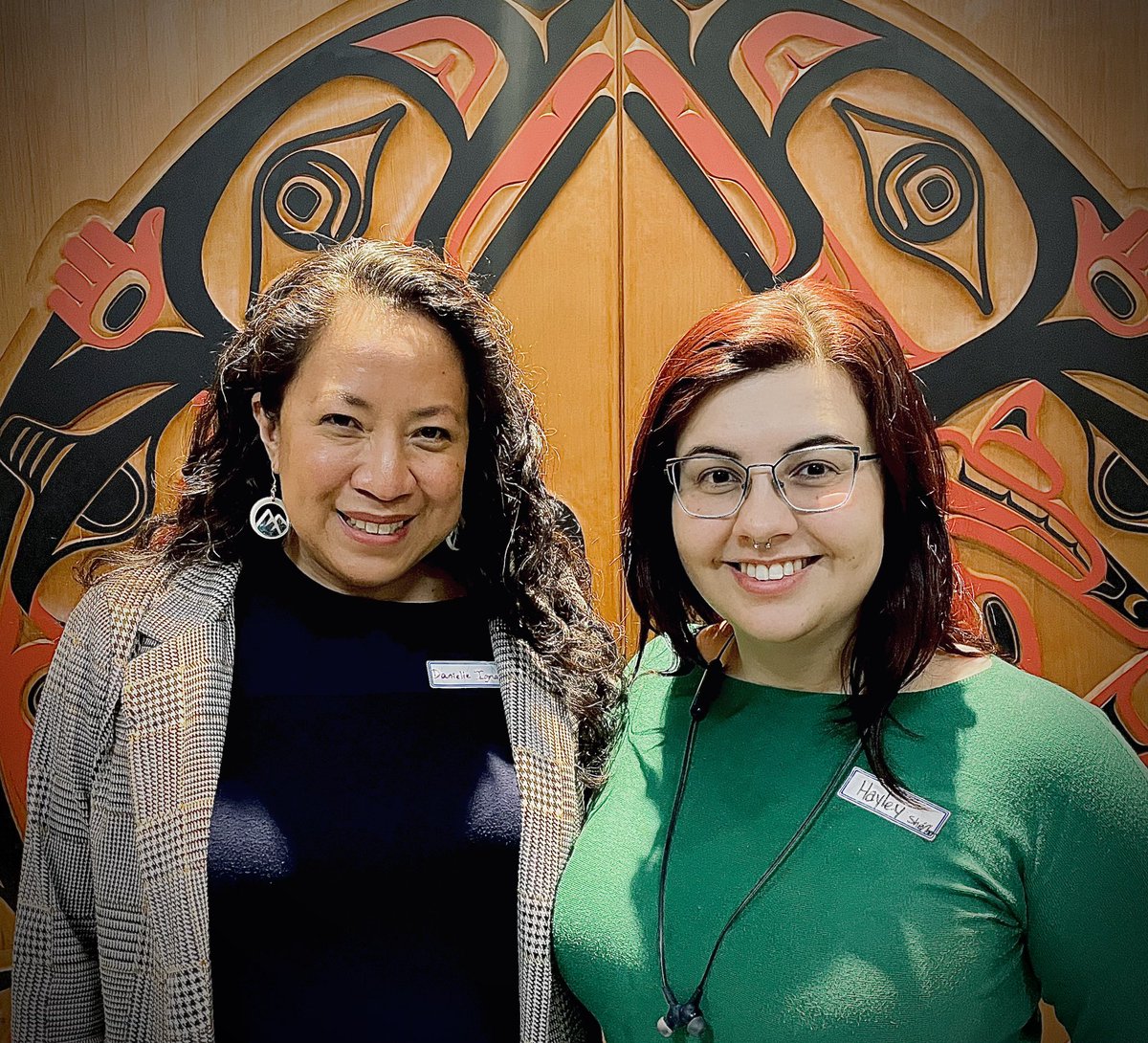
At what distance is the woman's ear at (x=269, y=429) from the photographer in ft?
5.40

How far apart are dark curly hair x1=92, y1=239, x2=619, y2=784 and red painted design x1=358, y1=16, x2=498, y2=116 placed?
682 millimetres

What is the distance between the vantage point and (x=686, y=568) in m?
1.42

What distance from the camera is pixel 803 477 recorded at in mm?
1335

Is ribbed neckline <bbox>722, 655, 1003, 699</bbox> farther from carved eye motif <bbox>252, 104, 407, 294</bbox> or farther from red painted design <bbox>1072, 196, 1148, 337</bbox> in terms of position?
carved eye motif <bbox>252, 104, 407, 294</bbox>

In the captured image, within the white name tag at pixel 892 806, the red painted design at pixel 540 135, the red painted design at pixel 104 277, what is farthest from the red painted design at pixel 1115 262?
the red painted design at pixel 104 277

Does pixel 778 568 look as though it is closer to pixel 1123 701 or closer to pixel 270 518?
pixel 270 518

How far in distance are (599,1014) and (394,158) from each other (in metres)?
1.62

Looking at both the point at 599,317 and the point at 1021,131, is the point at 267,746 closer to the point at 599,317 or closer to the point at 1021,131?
the point at 599,317

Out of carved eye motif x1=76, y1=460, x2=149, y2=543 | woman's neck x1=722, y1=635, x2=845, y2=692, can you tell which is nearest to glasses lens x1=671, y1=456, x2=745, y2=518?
woman's neck x1=722, y1=635, x2=845, y2=692

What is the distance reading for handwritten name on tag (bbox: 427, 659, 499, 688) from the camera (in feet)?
5.45

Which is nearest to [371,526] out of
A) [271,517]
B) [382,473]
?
[382,473]

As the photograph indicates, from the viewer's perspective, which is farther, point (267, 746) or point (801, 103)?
point (801, 103)

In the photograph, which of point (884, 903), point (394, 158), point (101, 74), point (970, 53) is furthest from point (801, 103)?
point (884, 903)

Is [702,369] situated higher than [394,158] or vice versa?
[394,158]
